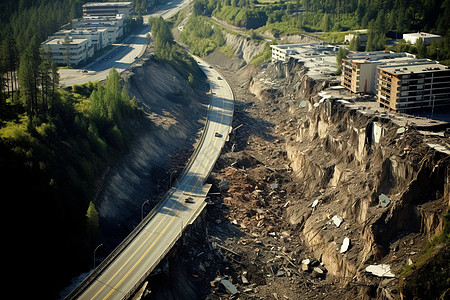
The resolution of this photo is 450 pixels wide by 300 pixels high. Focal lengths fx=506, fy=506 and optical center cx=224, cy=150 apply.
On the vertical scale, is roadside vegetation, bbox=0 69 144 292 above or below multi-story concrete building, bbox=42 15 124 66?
below

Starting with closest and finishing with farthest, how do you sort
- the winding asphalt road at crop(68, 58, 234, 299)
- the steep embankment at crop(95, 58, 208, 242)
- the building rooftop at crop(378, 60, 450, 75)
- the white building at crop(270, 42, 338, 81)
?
the winding asphalt road at crop(68, 58, 234, 299)
the steep embankment at crop(95, 58, 208, 242)
the building rooftop at crop(378, 60, 450, 75)
the white building at crop(270, 42, 338, 81)

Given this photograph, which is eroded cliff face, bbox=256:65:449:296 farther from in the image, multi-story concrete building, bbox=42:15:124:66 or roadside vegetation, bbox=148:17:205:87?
multi-story concrete building, bbox=42:15:124:66

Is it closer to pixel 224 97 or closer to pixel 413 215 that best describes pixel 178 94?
pixel 224 97

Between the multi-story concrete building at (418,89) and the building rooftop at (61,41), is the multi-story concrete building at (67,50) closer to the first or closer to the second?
the building rooftop at (61,41)

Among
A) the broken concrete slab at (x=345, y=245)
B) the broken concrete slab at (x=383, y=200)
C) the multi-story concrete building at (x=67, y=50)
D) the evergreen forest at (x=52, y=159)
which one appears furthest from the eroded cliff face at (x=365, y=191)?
the multi-story concrete building at (x=67, y=50)

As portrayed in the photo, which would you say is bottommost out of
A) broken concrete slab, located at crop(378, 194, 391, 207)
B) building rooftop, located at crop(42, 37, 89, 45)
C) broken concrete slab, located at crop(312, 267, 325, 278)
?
broken concrete slab, located at crop(312, 267, 325, 278)

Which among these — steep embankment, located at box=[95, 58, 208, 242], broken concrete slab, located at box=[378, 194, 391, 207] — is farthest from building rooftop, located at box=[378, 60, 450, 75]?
steep embankment, located at box=[95, 58, 208, 242]

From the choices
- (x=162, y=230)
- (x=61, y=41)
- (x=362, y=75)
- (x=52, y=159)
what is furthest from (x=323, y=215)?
(x=61, y=41)
